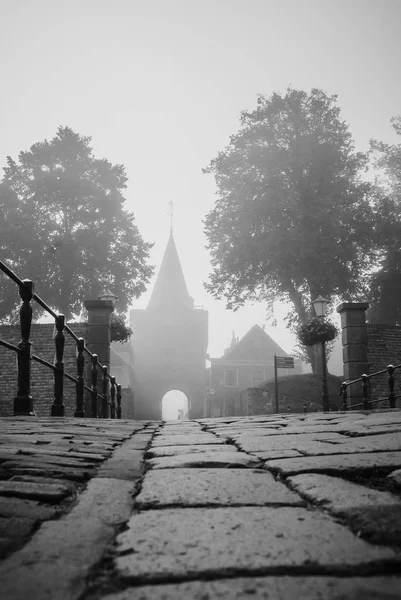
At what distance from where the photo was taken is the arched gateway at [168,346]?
36.8 metres

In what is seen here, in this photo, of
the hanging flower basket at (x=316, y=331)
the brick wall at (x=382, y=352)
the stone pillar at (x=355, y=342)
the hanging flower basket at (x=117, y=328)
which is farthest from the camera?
the brick wall at (x=382, y=352)

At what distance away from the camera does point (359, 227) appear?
23.0m

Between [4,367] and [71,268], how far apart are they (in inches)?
441

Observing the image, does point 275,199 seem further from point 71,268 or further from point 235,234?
point 71,268

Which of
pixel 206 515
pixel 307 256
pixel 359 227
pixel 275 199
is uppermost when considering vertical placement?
pixel 275 199

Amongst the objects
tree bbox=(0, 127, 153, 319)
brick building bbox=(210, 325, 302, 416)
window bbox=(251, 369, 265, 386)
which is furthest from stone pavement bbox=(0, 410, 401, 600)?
window bbox=(251, 369, 265, 386)

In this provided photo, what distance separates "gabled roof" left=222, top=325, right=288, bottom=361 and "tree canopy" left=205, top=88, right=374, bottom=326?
650 inches

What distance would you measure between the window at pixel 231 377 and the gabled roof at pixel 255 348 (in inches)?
50.0

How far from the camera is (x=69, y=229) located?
2533cm

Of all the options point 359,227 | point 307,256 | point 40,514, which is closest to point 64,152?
point 307,256

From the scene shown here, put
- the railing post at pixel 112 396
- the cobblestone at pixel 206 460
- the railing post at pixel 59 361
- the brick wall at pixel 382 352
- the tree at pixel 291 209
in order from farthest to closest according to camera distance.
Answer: the tree at pixel 291 209
the brick wall at pixel 382 352
the railing post at pixel 112 396
the railing post at pixel 59 361
the cobblestone at pixel 206 460

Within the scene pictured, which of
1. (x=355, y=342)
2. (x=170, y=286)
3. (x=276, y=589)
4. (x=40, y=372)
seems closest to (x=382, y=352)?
(x=355, y=342)

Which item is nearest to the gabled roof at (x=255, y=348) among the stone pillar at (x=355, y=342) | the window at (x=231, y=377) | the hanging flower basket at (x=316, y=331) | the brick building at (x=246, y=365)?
the brick building at (x=246, y=365)

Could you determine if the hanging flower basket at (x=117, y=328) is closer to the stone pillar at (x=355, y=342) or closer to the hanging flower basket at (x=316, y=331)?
the hanging flower basket at (x=316, y=331)
